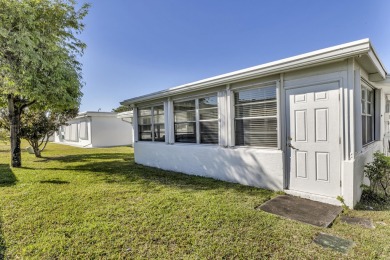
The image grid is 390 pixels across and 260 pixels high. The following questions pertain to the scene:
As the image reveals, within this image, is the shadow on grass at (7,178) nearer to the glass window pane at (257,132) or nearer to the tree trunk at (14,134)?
the tree trunk at (14,134)

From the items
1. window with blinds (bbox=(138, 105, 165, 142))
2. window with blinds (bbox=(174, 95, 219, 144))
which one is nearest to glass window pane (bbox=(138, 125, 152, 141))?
window with blinds (bbox=(138, 105, 165, 142))

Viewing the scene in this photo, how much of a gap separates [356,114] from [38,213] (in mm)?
6145

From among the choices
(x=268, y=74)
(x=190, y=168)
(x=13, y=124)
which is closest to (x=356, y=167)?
(x=268, y=74)

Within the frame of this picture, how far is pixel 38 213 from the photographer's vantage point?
3.75 meters

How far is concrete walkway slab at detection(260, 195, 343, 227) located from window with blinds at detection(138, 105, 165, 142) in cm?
503

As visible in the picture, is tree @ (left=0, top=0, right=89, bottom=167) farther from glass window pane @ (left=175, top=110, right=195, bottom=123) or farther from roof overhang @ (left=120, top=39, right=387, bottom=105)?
roof overhang @ (left=120, top=39, right=387, bottom=105)

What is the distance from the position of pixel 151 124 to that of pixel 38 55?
449 centimetres

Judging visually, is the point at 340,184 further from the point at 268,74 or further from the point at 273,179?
the point at 268,74

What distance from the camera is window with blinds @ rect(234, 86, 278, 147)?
16.0ft

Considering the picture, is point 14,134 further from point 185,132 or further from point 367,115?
point 367,115

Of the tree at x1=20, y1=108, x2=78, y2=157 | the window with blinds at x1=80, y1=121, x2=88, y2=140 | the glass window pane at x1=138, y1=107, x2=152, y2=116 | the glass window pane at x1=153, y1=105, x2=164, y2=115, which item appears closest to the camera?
the glass window pane at x1=153, y1=105, x2=164, y2=115

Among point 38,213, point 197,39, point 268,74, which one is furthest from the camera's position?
point 197,39

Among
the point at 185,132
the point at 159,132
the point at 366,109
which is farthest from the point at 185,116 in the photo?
the point at 366,109

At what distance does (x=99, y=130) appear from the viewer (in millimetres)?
18312
